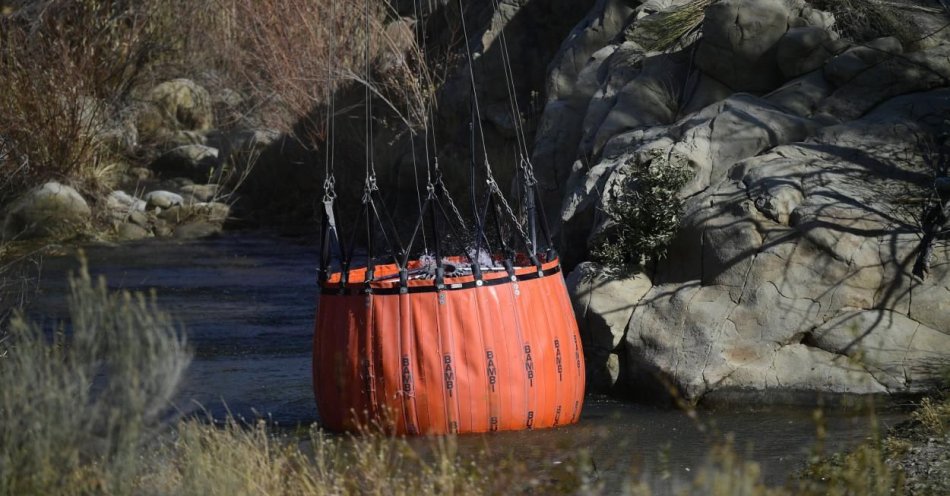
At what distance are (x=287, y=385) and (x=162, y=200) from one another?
13.6 metres

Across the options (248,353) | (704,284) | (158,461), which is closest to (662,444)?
(704,284)

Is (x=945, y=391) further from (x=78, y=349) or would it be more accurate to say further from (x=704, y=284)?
(x=78, y=349)

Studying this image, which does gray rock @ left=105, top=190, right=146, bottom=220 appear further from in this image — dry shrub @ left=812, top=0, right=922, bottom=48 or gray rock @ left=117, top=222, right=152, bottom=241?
dry shrub @ left=812, top=0, right=922, bottom=48

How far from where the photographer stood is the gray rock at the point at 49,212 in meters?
20.2

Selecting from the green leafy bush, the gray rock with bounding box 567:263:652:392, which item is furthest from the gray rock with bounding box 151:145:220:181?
the gray rock with bounding box 567:263:652:392

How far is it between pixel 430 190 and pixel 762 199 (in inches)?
104

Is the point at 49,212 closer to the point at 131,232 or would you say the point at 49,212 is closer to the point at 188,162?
the point at 131,232

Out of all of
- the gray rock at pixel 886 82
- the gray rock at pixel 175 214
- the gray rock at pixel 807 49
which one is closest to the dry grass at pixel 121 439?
the gray rock at pixel 886 82

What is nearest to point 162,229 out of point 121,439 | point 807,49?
point 807,49

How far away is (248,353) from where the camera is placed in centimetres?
1141

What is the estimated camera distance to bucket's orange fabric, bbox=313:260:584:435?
23.5 feet

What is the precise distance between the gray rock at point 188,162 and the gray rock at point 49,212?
413 centimetres

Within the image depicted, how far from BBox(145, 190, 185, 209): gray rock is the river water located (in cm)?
259

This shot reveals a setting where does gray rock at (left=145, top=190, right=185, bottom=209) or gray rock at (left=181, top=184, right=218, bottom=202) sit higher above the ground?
gray rock at (left=181, top=184, right=218, bottom=202)
